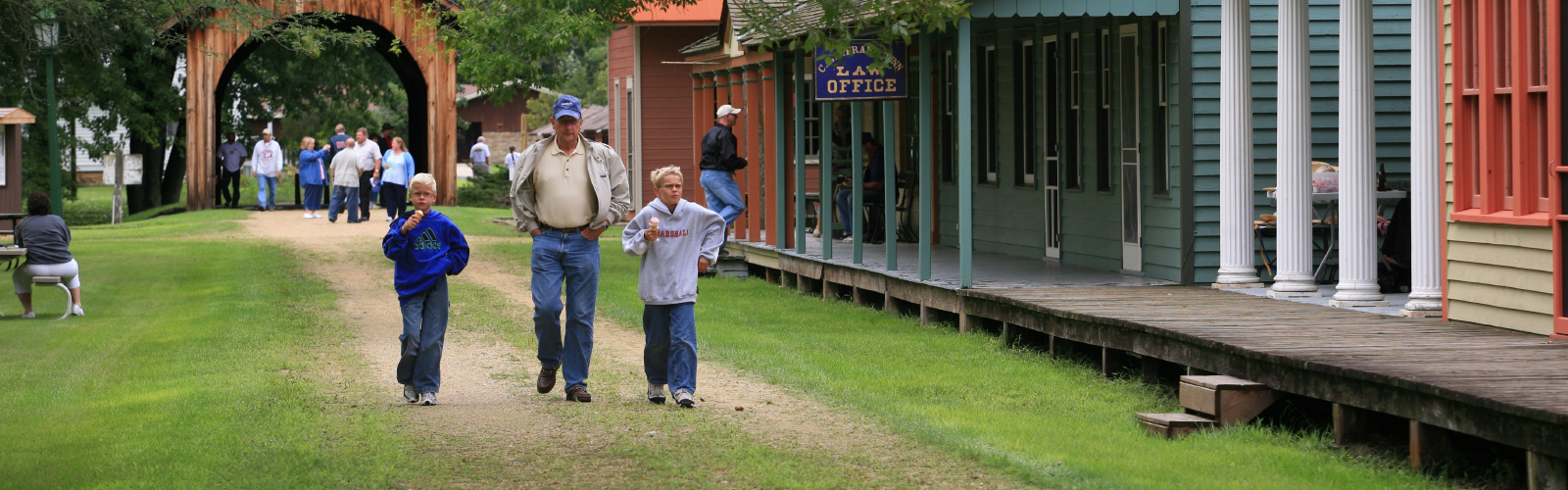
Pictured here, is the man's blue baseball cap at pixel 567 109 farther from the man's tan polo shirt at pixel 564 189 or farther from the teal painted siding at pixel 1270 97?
the teal painted siding at pixel 1270 97

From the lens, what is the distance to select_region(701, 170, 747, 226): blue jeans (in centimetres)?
1695

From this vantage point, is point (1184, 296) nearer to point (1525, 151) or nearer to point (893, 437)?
point (1525, 151)

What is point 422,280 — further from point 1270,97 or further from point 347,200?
point 347,200

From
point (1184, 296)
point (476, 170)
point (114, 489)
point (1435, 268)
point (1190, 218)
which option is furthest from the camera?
point (476, 170)

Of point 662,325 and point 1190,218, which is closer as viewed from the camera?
point 662,325

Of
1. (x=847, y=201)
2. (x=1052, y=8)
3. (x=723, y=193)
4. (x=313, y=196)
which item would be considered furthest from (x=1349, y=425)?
(x=313, y=196)

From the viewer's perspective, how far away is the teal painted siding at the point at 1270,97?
1280 centimetres

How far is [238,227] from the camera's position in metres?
25.8

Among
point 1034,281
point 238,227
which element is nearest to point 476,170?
point 238,227

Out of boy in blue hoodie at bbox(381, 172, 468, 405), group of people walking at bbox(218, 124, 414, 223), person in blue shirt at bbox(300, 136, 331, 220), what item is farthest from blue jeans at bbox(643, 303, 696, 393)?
person in blue shirt at bbox(300, 136, 331, 220)

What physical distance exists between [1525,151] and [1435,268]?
1278 millimetres

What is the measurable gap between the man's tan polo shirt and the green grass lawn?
138cm

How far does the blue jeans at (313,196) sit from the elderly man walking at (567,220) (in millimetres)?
19618

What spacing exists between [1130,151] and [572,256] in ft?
21.2
